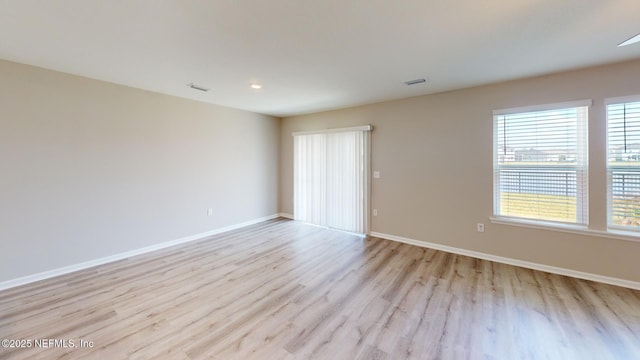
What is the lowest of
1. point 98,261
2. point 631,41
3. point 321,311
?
point 321,311

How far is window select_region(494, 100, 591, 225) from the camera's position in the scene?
9.82ft

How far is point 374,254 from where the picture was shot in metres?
3.75

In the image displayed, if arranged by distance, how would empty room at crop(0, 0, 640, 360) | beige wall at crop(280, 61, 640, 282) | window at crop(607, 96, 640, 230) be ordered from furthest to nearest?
beige wall at crop(280, 61, 640, 282), window at crop(607, 96, 640, 230), empty room at crop(0, 0, 640, 360)

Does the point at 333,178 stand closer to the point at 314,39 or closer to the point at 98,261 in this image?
the point at 314,39

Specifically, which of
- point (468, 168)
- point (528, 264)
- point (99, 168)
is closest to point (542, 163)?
point (468, 168)

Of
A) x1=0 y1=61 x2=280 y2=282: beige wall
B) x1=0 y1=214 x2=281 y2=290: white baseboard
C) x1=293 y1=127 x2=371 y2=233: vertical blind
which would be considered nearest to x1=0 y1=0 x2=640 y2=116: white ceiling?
x1=0 y1=61 x2=280 y2=282: beige wall

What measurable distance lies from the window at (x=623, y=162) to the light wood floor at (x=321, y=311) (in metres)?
0.80

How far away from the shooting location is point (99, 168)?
3.36 m

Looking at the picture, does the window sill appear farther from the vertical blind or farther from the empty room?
the vertical blind

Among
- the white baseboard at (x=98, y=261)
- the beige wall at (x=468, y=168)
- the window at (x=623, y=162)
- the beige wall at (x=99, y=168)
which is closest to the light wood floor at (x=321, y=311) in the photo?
the white baseboard at (x=98, y=261)

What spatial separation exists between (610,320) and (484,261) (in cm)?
134

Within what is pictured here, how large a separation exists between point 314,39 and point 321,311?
97.9 inches

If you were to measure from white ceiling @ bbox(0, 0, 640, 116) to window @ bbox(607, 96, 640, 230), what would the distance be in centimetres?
59

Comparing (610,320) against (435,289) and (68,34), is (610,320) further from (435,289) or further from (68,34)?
(68,34)
